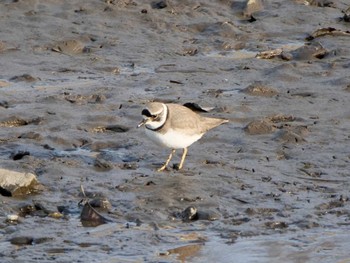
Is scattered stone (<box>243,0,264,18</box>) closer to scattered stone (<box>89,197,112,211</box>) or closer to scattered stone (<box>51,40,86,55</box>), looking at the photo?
scattered stone (<box>51,40,86,55</box>)

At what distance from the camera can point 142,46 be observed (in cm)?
1505

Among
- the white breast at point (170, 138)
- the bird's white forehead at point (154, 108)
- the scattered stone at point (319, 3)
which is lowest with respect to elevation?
the scattered stone at point (319, 3)

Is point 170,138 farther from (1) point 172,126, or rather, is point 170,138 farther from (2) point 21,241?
(2) point 21,241

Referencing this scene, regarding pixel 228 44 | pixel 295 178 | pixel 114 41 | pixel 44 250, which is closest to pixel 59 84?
pixel 114 41

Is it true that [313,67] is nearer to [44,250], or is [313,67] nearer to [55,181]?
[55,181]

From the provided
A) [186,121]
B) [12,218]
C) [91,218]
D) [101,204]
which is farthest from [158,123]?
[12,218]

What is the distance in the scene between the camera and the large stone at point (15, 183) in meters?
10.0

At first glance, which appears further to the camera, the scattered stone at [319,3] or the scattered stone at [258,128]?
the scattered stone at [319,3]

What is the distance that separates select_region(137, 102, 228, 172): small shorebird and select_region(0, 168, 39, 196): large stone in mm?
1270

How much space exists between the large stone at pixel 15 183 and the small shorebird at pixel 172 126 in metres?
1.27

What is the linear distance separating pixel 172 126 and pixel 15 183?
5.89 feet

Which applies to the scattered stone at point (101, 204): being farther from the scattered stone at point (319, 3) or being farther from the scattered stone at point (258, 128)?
the scattered stone at point (319, 3)

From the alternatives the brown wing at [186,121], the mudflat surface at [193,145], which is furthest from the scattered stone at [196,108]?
the brown wing at [186,121]

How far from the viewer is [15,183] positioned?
1005 centimetres
